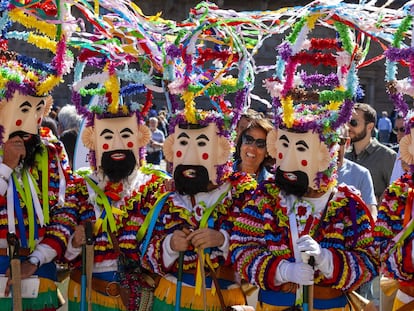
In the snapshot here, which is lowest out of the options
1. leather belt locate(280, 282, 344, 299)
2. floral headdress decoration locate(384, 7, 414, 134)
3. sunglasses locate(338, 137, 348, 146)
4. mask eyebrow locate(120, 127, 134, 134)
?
leather belt locate(280, 282, 344, 299)

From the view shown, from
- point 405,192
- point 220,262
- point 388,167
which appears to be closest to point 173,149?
point 220,262

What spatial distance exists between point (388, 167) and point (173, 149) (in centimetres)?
231

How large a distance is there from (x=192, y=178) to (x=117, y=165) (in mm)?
505

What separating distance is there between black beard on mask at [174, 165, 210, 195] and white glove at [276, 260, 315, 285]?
75 centimetres

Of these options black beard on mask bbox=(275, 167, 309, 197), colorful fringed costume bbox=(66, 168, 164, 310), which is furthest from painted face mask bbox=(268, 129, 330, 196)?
colorful fringed costume bbox=(66, 168, 164, 310)

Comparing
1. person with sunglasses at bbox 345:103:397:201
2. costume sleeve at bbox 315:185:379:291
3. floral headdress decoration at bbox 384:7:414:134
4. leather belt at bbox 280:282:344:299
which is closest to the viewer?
floral headdress decoration at bbox 384:7:414:134

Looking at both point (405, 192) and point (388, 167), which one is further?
point (388, 167)

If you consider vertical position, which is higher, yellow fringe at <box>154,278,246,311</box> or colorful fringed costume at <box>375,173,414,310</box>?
colorful fringed costume at <box>375,173,414,310</box>

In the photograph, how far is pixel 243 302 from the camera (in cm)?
491

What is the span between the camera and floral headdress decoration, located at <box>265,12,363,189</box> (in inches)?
175

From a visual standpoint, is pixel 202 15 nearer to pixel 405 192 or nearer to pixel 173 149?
pixel 173 149

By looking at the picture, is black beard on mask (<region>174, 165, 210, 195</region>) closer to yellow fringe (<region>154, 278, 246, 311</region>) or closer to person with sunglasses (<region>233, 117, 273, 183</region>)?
yellow fringe (<region>154, 278, 246, 311</region>)

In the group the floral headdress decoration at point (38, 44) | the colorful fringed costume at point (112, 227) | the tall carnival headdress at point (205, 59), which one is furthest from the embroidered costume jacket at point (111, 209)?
the floral headdress decoration at point (38, 44)

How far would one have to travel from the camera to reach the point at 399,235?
4.20 meters
